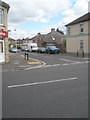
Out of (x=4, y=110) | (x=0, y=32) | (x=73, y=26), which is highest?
(x=73, y=26)

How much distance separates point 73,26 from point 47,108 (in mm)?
38501

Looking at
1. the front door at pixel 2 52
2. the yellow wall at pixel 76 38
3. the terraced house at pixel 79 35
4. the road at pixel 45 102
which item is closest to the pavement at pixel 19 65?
the front door at pixel 2 52

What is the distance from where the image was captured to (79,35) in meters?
41.0

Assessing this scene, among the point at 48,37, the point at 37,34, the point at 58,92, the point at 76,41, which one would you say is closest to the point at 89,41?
the point at 76,41

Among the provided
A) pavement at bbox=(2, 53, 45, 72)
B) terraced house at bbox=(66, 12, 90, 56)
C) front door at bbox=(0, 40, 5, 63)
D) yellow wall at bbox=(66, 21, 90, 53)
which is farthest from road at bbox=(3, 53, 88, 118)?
yellow wall at bbox=(66, 21, 90, 53)

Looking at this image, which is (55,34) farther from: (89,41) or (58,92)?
(58,92)

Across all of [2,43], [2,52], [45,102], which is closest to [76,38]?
[2,43]

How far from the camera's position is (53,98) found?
7.18 m

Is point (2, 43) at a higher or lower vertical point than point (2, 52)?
higher

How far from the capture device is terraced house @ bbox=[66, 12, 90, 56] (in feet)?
128

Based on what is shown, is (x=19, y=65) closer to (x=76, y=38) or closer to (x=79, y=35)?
(x=79, y=35)

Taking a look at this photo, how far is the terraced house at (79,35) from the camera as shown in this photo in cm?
3888

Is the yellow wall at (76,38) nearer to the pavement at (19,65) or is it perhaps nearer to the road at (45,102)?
the pavement at (19,65)

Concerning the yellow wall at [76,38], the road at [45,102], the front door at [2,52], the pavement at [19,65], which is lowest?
the road at [45,102]
